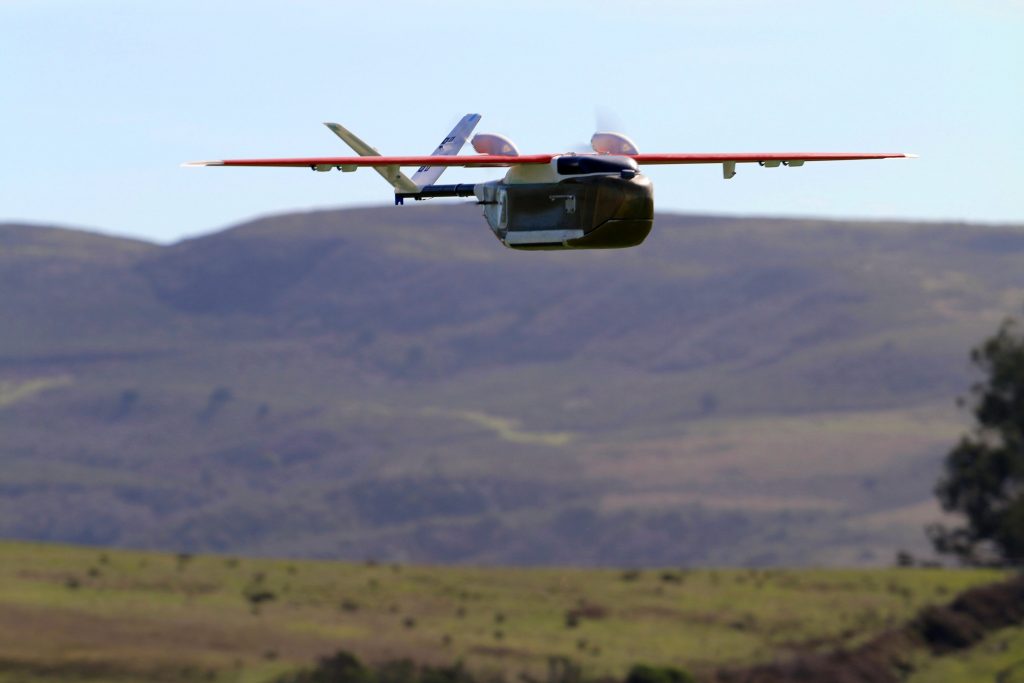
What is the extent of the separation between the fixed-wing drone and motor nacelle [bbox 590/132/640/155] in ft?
0.07

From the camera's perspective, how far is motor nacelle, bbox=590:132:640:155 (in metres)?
38.5

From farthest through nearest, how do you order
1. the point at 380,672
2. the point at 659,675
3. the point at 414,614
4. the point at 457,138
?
the point at 414,614 → the point at 380,672 → the point at 659,675 → the point at 457,138

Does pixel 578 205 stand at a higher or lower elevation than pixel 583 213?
higher

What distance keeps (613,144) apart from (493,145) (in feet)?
9.85

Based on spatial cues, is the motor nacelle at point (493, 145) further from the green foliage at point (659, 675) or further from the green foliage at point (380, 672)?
the green foliage at point (380, 672)

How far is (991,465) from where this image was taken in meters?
177

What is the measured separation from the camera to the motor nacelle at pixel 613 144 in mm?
38500

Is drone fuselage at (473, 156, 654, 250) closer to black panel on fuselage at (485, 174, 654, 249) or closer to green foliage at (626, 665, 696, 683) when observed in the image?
black panel on fuselage at (485, 174, 654, 249)

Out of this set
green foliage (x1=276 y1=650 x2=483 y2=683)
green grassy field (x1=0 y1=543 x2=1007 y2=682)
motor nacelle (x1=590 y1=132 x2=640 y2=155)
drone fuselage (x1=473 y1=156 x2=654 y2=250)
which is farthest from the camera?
green grassy field (x1=0 y1=543 x2=1007 y2=682)

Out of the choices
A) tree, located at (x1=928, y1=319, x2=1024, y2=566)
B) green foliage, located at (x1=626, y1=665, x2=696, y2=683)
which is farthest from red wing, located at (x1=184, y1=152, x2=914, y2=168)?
tree, located at (x1=928, y1=319, x2=1024, y2=566)

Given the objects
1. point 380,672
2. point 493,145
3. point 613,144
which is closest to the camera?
point 613,144

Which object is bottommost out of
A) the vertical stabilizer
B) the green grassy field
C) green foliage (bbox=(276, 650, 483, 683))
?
green foliage (bbox=(276, 650, 483, 683))

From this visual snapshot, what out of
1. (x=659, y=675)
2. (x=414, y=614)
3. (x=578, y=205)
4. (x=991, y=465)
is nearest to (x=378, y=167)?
(x=578, y=205)

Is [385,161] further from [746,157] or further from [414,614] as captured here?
[414,614]
